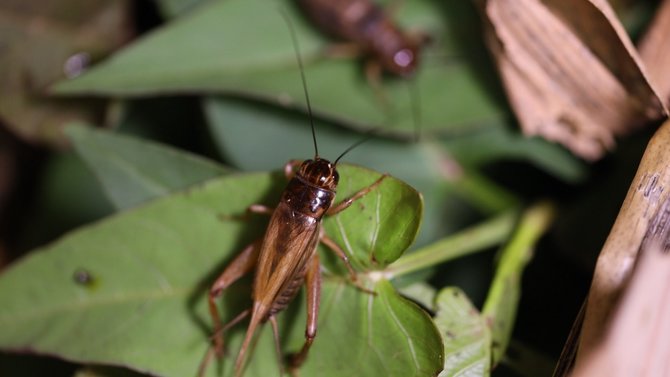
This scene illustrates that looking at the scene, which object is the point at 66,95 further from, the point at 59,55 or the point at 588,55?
the point at 588,55

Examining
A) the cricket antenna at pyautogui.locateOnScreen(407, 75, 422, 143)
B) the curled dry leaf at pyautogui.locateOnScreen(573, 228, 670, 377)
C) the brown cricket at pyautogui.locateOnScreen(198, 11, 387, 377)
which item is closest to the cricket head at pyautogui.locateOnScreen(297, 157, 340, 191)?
the brown cricket at pyautogui.locateOnScreen(198, 11, 387, 377)

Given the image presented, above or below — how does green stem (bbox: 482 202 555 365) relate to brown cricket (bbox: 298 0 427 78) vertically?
below

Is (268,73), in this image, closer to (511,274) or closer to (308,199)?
(308,199)

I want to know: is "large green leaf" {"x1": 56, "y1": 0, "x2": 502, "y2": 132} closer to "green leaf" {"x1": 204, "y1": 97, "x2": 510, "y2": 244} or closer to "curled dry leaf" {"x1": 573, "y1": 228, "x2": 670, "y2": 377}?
"green leaf" {"x1": 204, "y1": 97, "x2": 510, "y2": 244}

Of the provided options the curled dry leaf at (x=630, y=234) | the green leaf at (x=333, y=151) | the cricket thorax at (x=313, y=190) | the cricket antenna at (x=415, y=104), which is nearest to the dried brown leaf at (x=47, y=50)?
the green leaf at (x=333, y=151)

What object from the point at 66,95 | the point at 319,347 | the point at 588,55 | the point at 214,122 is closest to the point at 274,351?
the point at 319,347

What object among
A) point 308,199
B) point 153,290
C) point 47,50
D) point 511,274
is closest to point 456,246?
point 511,274
